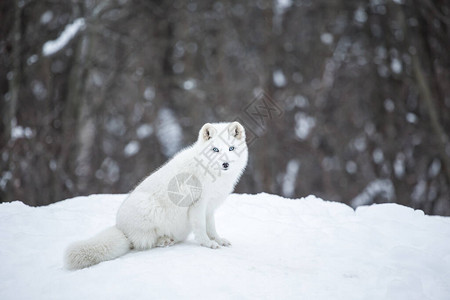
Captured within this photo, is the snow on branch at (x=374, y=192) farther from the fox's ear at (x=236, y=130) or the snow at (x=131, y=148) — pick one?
the fox's ear at (x=236, y=130)

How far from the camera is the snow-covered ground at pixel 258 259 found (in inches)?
126

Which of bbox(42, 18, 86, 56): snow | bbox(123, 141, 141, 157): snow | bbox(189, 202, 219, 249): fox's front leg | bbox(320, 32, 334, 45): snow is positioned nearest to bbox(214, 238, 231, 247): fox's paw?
bbox(189, 202, 219, 249): fox's front leg

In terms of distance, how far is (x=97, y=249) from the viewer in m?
3.76

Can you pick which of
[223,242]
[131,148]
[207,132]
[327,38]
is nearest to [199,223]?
[223,242]

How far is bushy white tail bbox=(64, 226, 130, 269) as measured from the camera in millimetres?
3615

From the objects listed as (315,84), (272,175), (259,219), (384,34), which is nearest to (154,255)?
(259,219)

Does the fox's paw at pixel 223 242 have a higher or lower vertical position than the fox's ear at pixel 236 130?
lower

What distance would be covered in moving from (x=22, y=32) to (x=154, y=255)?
9.69m

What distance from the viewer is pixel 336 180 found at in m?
11.8

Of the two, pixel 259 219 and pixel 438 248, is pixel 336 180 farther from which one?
pixel 438 248

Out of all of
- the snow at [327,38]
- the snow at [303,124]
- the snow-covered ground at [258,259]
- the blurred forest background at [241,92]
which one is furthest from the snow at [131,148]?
the snow at [327,38]

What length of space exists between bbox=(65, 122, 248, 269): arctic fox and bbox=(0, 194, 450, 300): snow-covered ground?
0.57ft

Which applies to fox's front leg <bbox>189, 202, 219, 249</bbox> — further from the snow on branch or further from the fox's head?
the snow on branch

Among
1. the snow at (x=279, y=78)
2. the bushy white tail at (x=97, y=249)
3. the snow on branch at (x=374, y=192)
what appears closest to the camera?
the bushy white tail at (x=97, y=249)
